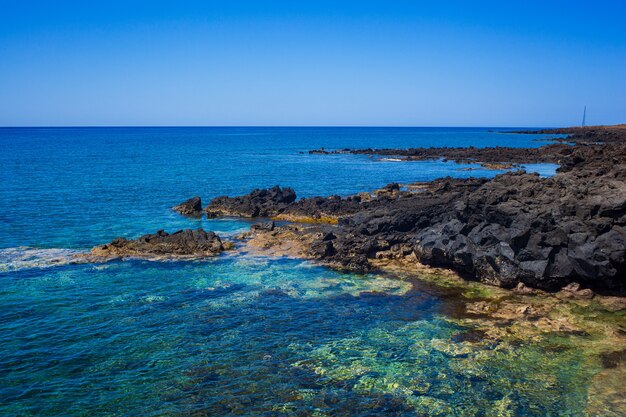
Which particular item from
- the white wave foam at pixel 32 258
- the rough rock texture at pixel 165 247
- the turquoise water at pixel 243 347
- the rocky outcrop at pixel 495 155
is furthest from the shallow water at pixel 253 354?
the rocky outcrop at pixel 495 155

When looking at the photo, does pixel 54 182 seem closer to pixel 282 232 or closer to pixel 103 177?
pixel 103 177

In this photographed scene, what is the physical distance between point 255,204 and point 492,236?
85.4 feet

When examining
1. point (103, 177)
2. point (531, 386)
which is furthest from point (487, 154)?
point (531, 386)

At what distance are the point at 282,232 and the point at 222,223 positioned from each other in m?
8.45

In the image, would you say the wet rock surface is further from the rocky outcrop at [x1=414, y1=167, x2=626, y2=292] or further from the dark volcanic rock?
the dark volcanic rock

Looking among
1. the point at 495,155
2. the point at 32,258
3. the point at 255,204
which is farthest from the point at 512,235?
the point at 495,155

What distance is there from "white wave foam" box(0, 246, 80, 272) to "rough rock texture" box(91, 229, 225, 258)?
179cm

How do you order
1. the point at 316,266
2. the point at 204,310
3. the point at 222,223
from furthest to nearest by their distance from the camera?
the point at 222,223 < the point at 316,266 < the point at 204,310

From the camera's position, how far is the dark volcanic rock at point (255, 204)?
46312 millimetres

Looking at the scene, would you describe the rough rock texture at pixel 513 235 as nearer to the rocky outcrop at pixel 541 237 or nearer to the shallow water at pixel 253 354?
the rocky outcrop at pixel 541 237

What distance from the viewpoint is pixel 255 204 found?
47844 mm

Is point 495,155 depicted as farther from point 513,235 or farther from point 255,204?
point 513,235

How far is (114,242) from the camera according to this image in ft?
108

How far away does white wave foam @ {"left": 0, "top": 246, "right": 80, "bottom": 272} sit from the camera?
29250 mm
